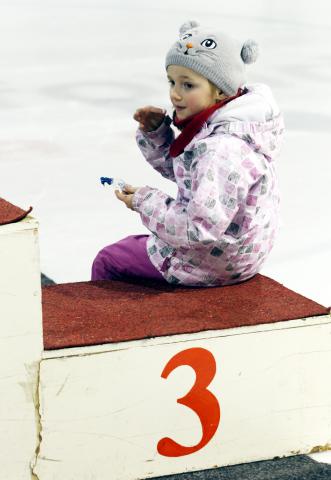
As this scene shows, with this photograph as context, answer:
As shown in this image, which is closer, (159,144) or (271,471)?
(271,471)

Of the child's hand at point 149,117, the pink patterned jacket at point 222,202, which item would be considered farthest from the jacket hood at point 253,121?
the child's hand at point 149,117

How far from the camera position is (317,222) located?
11.5ft

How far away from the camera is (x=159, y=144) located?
231cm

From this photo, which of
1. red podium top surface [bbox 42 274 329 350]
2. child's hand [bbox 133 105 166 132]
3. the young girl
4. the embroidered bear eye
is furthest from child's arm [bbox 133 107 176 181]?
red podium top surface [bbox 42 274 329 350]

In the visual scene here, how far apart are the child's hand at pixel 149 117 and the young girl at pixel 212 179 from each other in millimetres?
105

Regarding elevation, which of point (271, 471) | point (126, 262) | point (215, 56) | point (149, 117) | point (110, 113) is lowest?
point (110, 113)

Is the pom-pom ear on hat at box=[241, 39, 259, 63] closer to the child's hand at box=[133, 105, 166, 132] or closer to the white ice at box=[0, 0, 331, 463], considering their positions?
the child's hand at box=[133, 105, 166, 132]

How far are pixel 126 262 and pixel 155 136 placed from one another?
0.31m

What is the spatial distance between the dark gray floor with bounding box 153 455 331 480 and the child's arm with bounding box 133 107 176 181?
69 centimetres

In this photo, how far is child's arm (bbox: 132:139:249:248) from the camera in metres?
1.95

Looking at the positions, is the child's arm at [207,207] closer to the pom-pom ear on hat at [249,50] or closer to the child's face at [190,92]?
the child's face at [190,92]

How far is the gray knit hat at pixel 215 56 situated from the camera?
209 centimetres

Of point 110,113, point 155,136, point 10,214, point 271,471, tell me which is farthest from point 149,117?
point 110,113

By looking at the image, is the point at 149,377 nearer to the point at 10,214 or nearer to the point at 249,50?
the point at 10,214
